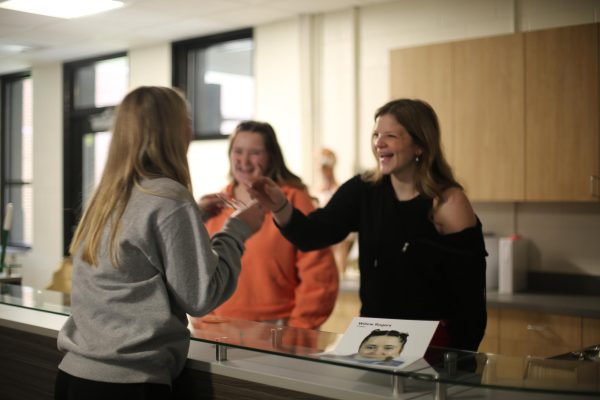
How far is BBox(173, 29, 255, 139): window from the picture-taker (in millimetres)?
5832

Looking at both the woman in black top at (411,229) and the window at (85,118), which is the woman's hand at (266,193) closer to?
the woman in black top at (411,229)

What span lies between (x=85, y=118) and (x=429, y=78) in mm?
4166

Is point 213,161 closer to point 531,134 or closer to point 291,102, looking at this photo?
point 291,102

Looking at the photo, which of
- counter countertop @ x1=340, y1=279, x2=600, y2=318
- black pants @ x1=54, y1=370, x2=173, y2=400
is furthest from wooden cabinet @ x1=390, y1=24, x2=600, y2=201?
black pants @ x1=54, y1=370, x2=173, y2=400

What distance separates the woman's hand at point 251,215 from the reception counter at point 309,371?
0.83 feet

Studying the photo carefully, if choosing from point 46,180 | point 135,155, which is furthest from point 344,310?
point 46,180

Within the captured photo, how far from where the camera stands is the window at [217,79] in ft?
19.1

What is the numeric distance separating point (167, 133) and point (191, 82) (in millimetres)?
4661

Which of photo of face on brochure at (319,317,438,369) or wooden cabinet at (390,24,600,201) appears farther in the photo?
wooden cabinet at (390,24,600,201)

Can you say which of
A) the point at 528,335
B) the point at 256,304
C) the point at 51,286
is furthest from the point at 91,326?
the point at 51,286

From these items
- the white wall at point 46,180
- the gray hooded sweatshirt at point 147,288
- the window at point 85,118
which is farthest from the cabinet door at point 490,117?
the white wall at point 46,180

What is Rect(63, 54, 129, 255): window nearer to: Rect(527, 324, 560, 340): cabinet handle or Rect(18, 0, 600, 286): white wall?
Rect(18, 0, 600, 286): white wall

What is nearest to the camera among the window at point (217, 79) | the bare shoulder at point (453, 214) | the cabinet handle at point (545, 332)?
the bare shoulder at point (453, 214)

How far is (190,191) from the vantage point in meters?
1.64
